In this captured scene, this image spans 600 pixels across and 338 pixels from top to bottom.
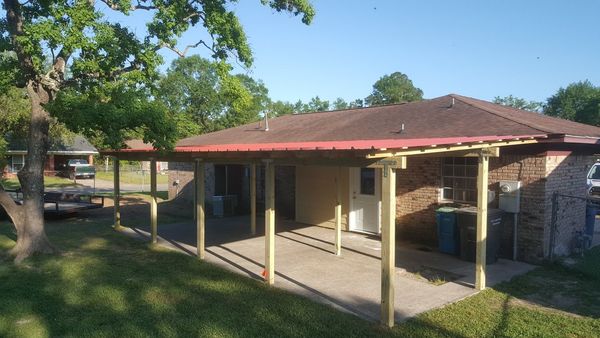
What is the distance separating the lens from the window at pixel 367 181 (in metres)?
12.1

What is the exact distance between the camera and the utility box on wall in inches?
349

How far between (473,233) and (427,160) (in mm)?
2345

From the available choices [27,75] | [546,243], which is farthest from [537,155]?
[27,75]

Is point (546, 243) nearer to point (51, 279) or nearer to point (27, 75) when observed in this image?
point (51, 279)

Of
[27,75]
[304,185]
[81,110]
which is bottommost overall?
[304,185]

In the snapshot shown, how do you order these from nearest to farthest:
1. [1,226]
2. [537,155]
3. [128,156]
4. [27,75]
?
1. [537,155]
2. [27,75]
3. [128,156]
4. [1,226]

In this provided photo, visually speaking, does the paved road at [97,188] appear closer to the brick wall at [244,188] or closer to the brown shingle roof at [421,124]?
the brick wall at [244,188]

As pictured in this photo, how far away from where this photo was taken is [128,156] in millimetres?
11820

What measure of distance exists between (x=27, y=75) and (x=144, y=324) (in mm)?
6714

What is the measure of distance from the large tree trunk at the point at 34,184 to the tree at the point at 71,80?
0.02 m

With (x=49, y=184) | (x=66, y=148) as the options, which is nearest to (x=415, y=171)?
(x=49, y=184)

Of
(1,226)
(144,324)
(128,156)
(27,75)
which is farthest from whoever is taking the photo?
(1,226)

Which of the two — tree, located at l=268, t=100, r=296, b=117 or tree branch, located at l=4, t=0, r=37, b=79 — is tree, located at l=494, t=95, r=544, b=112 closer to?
tree, located at l=268, t=100, r=296, b=117

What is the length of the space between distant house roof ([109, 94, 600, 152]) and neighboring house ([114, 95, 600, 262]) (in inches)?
1.3
